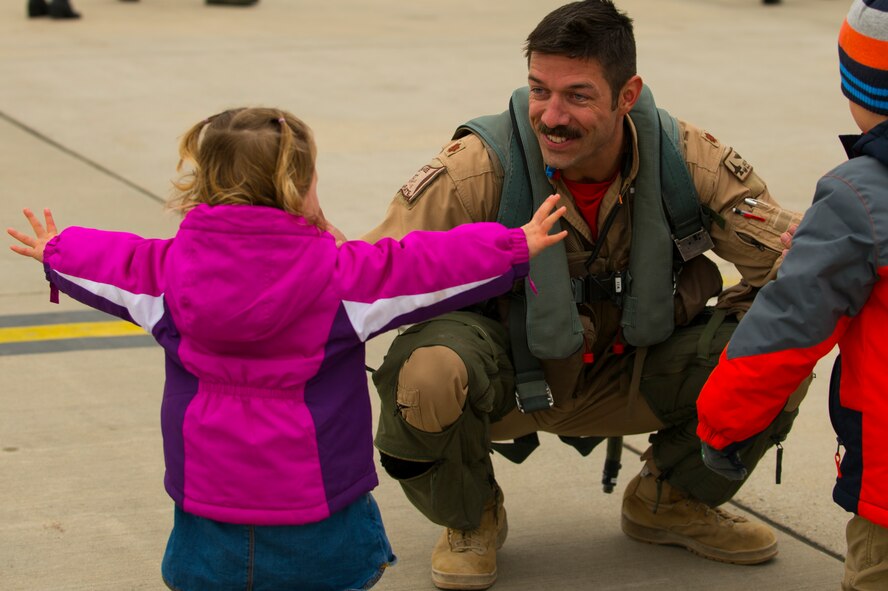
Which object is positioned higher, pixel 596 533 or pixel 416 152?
pixel 596 533

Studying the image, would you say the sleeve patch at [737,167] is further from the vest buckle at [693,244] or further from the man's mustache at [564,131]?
the man's mustache at [564,131]

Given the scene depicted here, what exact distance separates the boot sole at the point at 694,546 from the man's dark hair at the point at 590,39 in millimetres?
1090

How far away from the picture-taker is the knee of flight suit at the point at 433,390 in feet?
10.0

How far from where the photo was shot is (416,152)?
784 cm

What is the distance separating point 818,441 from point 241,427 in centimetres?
229

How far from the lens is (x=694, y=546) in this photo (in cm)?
351

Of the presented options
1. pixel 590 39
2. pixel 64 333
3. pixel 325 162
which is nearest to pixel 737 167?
pixel 590 39

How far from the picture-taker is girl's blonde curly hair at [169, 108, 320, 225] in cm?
250

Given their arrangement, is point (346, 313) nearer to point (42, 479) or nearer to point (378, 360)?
point (42, 479)

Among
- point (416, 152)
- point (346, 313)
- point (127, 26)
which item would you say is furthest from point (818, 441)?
point (127, 26)

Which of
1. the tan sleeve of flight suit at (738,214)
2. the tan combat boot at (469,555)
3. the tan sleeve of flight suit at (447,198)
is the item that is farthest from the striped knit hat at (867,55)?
the tan combat boot at (469,555)

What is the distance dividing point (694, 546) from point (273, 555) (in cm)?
131

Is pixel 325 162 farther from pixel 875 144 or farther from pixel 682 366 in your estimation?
pixel 875 144

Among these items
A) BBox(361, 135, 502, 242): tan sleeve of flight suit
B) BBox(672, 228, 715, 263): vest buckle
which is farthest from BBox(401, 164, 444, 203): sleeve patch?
BBox(672, 228, 715, 263): vest buckle
